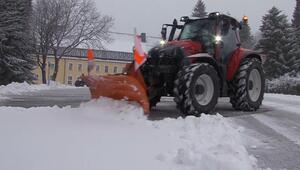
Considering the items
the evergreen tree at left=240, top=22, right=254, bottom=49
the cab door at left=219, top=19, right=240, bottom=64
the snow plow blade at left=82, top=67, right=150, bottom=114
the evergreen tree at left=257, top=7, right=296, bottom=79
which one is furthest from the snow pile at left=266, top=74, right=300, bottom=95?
the snow plow blade at left=82, top=67, right=150, bottom=114

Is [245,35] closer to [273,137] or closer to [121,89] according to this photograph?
[121,89]

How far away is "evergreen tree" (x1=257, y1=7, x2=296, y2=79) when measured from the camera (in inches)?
1737

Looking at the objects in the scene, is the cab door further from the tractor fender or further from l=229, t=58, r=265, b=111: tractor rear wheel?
l=229, t=58, r=265, b=111: tractor rear wheel

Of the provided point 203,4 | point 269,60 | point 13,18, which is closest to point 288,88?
point 269,60

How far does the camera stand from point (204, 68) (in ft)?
31.0

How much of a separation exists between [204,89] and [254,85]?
111 inches

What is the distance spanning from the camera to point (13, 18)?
25.3 metres

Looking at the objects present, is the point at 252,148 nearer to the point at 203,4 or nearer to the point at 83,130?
the point at 83,130

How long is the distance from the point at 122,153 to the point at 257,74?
7.71 metres

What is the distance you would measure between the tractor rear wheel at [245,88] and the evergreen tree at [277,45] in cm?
3351

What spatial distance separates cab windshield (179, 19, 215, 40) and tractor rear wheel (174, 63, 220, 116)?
135 centimetres

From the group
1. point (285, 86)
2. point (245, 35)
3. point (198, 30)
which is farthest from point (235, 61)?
point (245, 35)

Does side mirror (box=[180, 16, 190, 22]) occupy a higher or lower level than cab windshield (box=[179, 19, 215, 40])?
higher

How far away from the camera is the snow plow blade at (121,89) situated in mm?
8219
